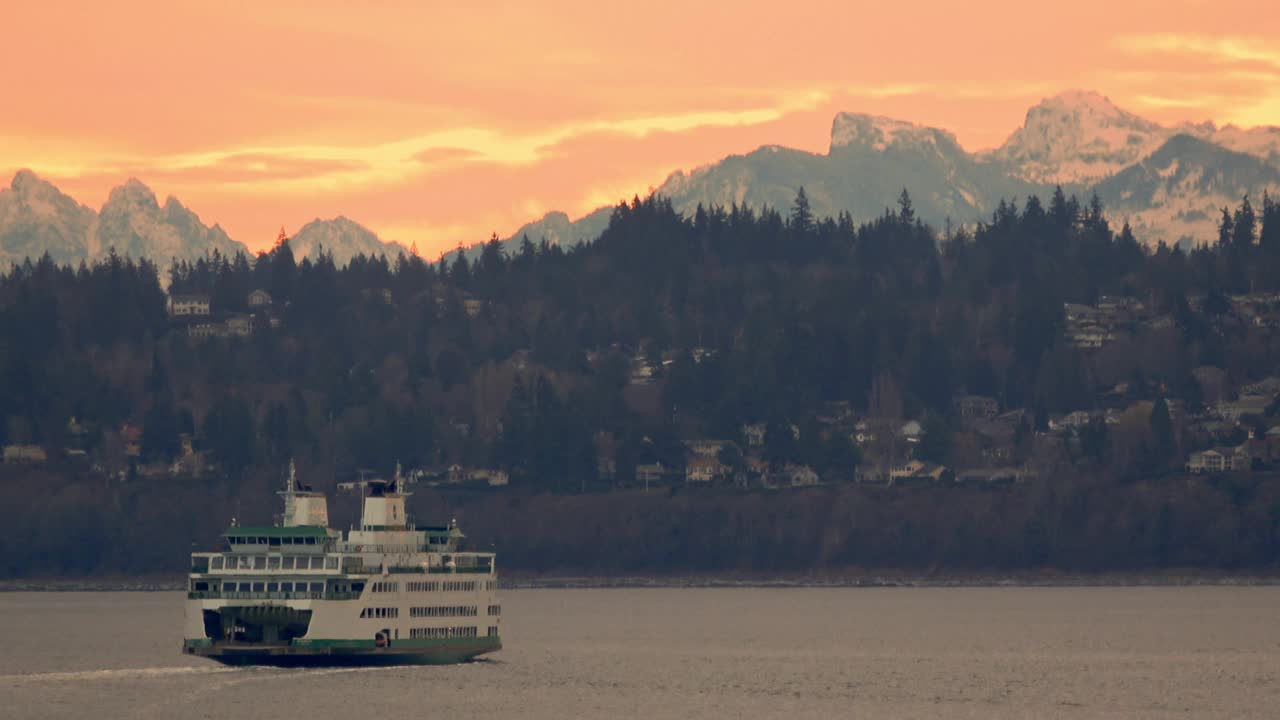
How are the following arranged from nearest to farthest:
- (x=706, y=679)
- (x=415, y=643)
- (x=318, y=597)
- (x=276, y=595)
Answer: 1. (x=318, y=597)
2. (x=276, y=595)
3. (x=415, y=643)
4. (x=706, y=679)

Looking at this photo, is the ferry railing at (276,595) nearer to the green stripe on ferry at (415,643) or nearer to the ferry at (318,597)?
the ferry at (318,597)

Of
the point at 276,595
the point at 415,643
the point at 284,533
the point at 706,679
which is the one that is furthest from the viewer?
the point at 706,679

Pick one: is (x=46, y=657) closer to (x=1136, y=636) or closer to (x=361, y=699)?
(x=361, y=699)

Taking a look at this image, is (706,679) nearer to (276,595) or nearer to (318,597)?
(318,597)

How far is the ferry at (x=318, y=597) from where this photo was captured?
126 metres

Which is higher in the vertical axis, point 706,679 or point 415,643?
point 415,643

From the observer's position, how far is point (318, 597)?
126062mm

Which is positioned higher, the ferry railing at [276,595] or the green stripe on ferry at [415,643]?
the ferry railing at [276,595]

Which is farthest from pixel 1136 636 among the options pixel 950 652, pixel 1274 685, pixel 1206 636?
pixel 1274 685

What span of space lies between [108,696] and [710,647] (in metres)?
53.0

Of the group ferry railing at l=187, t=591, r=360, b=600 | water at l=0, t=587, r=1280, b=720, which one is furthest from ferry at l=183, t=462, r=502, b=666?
water at l=0, t=587, r=1280, b=720

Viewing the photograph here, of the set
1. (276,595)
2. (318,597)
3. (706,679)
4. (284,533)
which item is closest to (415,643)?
(318,597)

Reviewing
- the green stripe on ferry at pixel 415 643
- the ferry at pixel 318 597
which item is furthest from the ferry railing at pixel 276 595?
the green stripe on ferry at pixel 415 643

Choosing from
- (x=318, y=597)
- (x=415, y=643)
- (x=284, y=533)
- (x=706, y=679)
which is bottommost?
(x=706, y=679)
